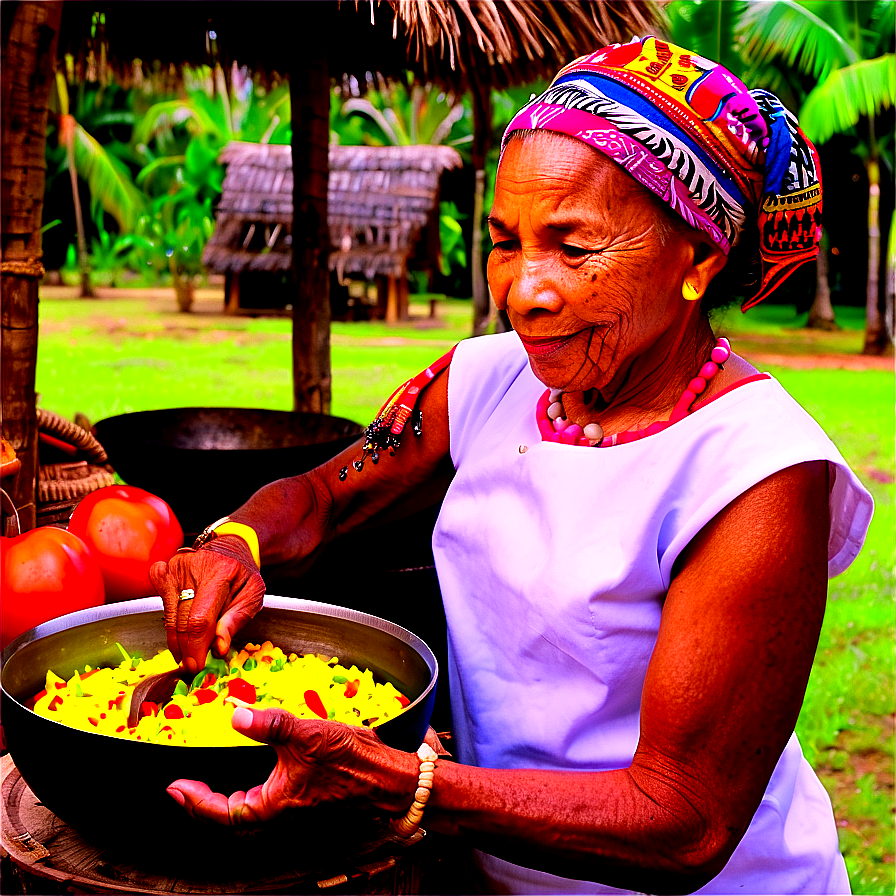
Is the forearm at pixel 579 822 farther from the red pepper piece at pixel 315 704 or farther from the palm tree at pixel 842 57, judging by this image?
the palm tree at pixel 842 57

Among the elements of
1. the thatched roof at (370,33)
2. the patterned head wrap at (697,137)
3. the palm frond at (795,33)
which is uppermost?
the palm frond at (795,33)

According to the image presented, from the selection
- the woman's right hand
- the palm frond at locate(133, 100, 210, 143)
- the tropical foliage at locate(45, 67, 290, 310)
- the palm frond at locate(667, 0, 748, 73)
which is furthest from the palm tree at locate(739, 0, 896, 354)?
the woman's right hand

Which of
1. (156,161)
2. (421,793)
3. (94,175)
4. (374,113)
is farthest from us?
(156,161)

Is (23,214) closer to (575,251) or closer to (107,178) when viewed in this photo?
(575,251)

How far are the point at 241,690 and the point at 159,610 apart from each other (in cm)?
28

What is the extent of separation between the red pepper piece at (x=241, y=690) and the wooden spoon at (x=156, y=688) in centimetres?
7

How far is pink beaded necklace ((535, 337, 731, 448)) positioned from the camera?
1447 millimetres

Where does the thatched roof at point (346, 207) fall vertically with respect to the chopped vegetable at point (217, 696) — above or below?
above

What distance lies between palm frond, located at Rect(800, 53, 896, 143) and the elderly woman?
506 inches

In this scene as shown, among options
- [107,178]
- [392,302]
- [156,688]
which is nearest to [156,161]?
[107,178]

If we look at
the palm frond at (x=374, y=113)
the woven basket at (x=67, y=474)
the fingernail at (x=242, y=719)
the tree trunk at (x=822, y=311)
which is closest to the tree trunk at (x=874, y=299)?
the tree trunk at (x=822, y=311)

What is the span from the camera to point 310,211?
14.0 feet

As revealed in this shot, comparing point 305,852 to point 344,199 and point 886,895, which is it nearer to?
point 886,895

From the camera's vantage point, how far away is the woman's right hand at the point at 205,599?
5.04 feet
